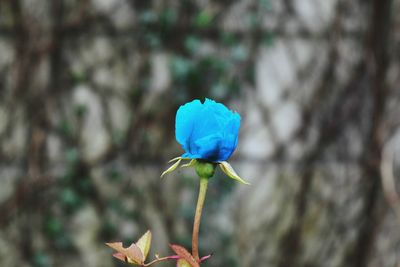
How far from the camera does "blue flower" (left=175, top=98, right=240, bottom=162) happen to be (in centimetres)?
47

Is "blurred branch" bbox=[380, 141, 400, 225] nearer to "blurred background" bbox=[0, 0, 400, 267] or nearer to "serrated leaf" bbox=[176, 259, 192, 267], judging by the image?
"blurred background" bbox=[0, 0, 400, 267]

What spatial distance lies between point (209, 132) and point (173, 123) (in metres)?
1.54

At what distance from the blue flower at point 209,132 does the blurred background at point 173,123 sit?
147 cm

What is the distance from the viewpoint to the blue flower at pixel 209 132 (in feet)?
1.56

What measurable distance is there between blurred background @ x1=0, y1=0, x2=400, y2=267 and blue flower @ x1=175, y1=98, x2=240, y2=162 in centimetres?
147

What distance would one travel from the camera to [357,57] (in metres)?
2.26

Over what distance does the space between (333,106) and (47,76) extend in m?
1.08

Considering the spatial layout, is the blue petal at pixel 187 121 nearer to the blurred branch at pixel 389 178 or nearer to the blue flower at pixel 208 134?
the blue flower at pixel 208 134

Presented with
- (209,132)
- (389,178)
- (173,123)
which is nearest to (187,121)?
(209,132)

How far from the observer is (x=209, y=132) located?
477mm

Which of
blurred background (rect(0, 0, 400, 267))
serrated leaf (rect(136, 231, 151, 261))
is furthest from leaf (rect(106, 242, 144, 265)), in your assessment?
blurred background (rect(0, 0, 400, 267))

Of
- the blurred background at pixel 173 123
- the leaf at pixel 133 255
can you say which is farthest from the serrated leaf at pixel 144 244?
the blurred background at pixel 173 123

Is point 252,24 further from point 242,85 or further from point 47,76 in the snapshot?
point 47,76

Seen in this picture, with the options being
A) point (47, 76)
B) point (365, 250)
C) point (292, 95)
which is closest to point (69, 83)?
point (47, 76)
